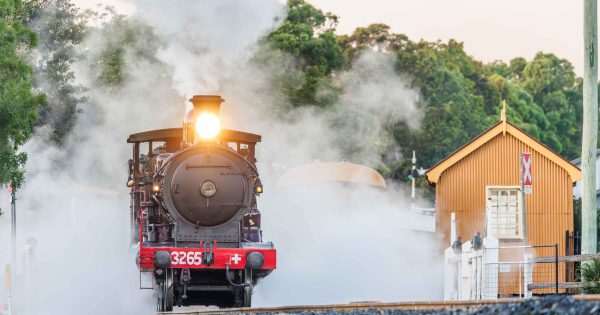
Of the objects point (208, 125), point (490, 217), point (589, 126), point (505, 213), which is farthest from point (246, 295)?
point (505, 213)

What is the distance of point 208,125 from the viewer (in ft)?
77.4

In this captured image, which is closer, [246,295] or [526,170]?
[246,295]

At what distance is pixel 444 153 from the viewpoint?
78.5 meters

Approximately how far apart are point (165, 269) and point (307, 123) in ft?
116

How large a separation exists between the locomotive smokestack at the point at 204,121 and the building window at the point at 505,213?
13.2 m

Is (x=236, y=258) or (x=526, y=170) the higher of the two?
(x=526, y=170)

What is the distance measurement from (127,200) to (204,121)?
25.9 ft

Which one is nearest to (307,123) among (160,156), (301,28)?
(301,28)

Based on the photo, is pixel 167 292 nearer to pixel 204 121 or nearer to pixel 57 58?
pixel 204 121

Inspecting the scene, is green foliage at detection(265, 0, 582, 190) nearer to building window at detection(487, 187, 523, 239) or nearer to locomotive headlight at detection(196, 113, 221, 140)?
building window at detection(487, 187, 523, 239)

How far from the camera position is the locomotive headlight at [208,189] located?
23.1 meters

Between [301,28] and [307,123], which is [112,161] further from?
[301,28]

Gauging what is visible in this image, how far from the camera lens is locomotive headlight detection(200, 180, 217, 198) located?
75.8 ft

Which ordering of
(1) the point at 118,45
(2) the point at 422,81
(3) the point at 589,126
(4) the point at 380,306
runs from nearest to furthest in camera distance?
(4) the point at 380,306
(3) the point at 589,126
(1) the point at 118,45
(2) the point at 422,81
